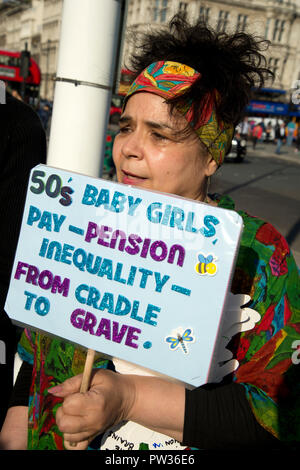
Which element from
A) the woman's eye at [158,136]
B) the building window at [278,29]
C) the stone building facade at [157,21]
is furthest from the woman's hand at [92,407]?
the building window at [278,29]

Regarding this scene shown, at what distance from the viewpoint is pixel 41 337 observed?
130 cm

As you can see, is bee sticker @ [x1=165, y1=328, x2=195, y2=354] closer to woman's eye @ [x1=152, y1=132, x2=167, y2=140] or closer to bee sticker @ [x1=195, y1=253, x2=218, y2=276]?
bee sticker @ [x1=195, y1=253, x2=218, y2=276]

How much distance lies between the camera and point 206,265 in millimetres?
956

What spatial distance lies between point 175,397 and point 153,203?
43 centimetres

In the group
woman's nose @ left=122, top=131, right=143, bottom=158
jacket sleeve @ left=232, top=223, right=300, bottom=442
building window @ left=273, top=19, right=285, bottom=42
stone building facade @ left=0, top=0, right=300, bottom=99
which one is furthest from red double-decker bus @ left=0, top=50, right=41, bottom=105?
building window @ left=273, top=19, right=285, bottom=42

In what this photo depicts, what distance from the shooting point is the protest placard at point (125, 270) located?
0.96 m

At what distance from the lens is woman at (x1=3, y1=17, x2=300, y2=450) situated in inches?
40.2

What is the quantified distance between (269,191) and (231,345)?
1248 cm

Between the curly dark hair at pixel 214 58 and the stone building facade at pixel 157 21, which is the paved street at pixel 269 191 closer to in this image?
the curly dark hair at pixel 214 58

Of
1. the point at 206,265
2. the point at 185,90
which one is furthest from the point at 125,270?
the point at 185,90

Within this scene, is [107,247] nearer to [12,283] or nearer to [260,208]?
[12,283]

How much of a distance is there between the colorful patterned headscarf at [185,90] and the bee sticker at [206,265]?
0.40m

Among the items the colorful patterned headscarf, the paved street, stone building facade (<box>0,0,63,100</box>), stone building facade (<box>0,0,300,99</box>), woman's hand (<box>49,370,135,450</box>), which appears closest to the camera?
woman's hand (<box>49,370,135,450</box>)

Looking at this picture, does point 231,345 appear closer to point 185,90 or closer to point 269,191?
point 185,90
